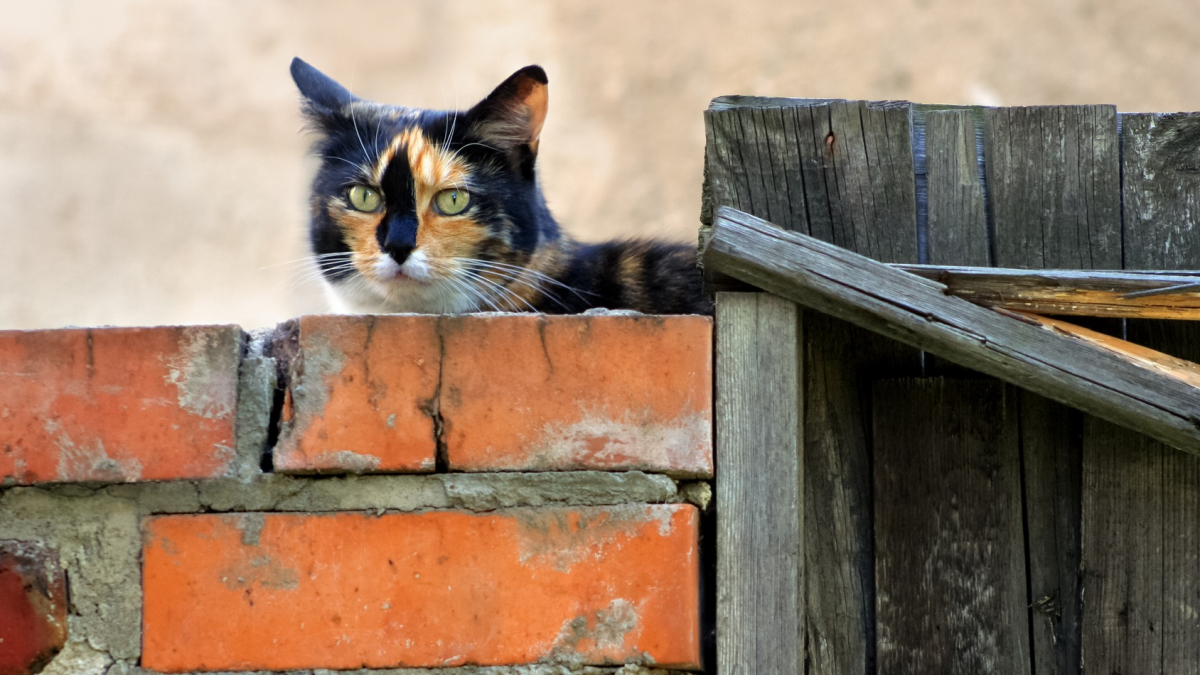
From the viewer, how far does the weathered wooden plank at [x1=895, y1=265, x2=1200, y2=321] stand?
1086 mm

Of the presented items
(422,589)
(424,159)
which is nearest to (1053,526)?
(422,589)

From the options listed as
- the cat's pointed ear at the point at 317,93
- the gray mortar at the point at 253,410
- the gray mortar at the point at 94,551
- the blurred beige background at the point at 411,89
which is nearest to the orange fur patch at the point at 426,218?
the cat's pointed ear at the point at 317,93

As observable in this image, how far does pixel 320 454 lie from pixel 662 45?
3871 mm

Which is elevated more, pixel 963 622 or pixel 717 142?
pixel 717 142

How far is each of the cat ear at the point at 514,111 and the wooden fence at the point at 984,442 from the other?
0.72 metres

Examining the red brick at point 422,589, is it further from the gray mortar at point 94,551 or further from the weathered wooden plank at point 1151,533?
the weathered wooden plank at point 1151,533

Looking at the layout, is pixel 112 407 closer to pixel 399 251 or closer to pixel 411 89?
pixel 399 251

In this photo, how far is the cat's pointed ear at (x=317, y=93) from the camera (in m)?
1.98

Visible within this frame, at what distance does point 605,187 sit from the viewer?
15.5ft

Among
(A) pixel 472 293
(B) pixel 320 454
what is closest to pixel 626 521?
(B) pixel 320 454

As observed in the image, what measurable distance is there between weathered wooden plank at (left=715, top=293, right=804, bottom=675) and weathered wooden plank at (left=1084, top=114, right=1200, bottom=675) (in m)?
0.34

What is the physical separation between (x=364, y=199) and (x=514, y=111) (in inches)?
12.1

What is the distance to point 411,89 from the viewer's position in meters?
4.79

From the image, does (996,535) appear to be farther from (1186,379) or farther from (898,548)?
(1186,379)
